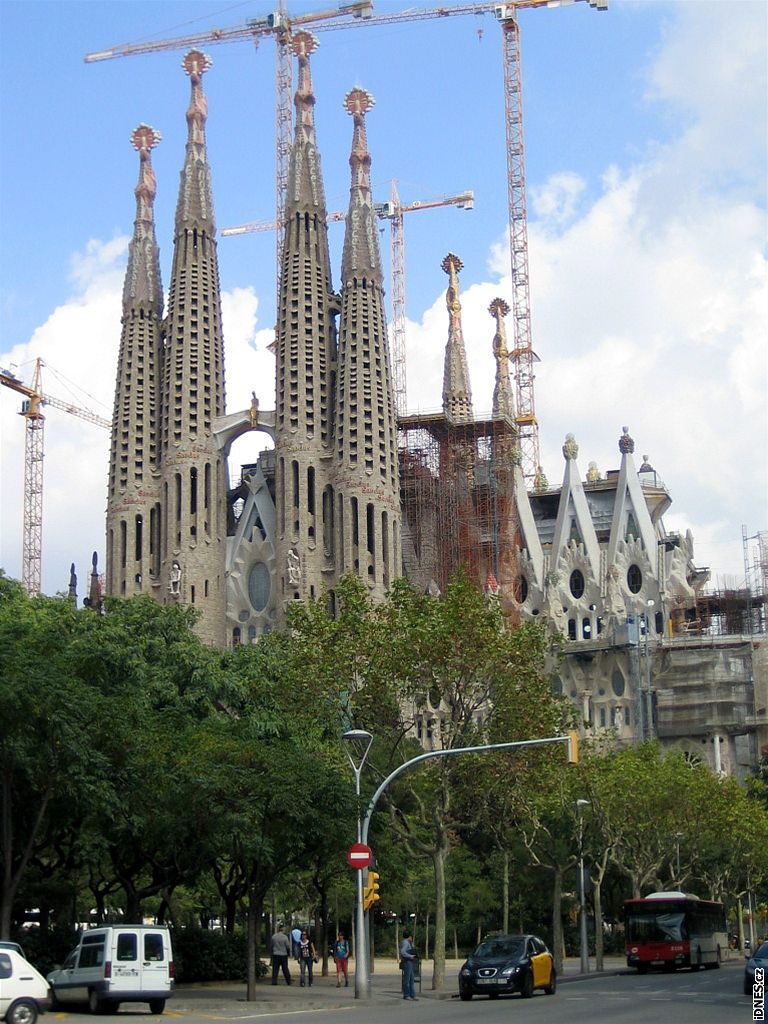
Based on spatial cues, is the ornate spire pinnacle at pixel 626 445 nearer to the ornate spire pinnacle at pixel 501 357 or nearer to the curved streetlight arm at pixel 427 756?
the ornate spire pinnacle at pixel 501 357

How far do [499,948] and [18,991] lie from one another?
1399 cm

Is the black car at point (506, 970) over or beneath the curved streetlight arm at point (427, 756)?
beneath

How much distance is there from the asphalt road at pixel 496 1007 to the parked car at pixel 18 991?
1.89 m

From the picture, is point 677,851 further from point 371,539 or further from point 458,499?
point 458,499

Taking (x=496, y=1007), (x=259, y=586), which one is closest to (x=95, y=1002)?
(x=496, y=1007)

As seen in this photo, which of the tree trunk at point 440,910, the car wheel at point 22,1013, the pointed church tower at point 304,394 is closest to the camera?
the car wheel at point 22,1013

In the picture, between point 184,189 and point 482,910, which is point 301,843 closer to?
point 482,910

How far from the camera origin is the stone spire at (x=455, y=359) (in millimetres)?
122250

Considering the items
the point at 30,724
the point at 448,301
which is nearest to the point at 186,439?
the point at 448,301

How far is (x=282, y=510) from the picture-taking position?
92750 mm


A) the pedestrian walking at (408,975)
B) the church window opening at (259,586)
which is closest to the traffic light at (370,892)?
the pedestrian walking at (408,975)

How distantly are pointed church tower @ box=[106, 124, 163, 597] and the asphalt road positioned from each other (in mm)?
57164

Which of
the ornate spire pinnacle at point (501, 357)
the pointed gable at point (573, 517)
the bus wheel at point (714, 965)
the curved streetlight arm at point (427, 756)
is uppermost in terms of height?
the ornate spire pinnacle at point (501, 357)

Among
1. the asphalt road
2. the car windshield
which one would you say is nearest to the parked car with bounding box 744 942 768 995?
the asphalt road
